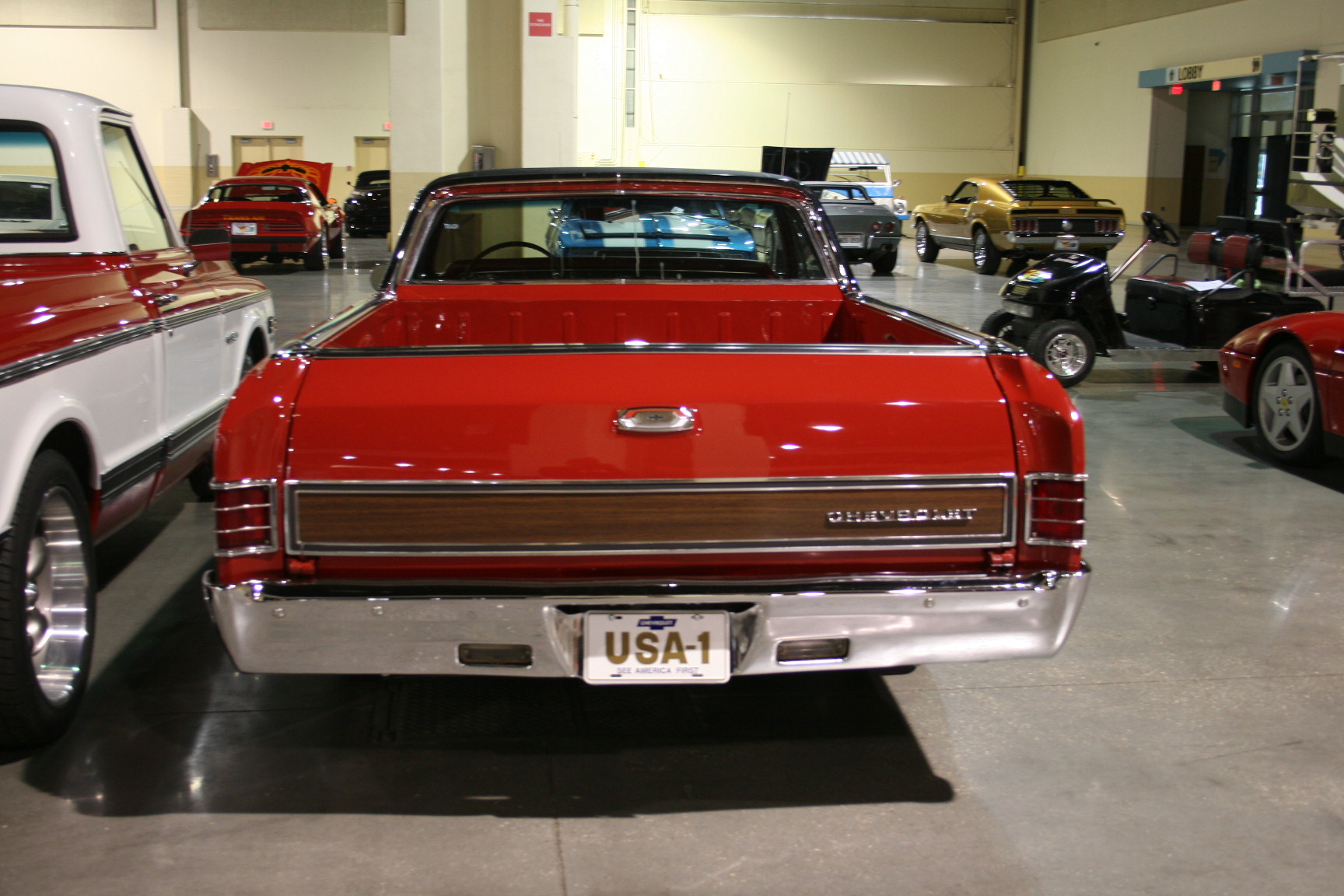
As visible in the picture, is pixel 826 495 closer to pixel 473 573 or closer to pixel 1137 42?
pixel 473 573

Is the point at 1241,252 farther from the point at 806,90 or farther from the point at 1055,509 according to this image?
the point at 806,90

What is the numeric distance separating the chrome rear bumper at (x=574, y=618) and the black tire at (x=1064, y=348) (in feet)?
21.2

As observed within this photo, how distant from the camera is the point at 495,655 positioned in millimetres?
2756

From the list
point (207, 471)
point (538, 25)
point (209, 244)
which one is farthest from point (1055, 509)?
point (538, 25)

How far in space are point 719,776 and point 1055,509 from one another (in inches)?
43.6

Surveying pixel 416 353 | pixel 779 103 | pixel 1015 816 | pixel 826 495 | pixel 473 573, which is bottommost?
pixel 1015 816

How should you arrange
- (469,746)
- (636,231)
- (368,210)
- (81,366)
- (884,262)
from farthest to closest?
1. (368,210)
2. (884,262)
3. (636,231)
4. (81,366)
5. (469,746)

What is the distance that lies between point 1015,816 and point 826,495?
0.96 m

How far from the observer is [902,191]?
108ft

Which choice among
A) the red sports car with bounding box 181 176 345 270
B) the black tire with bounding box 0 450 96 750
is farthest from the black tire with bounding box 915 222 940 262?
the black tire with bounding box 0 450 96 750

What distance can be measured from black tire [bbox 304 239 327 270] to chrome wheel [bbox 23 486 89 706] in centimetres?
1489

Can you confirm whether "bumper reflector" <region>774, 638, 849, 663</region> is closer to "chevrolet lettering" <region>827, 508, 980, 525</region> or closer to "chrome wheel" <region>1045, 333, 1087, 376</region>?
"chevrolet lettering" <region>827, 508, 980, 525</region>

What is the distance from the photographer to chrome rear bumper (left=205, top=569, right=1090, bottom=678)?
106 inches

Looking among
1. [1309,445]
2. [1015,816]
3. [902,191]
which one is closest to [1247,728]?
[1015,816]
